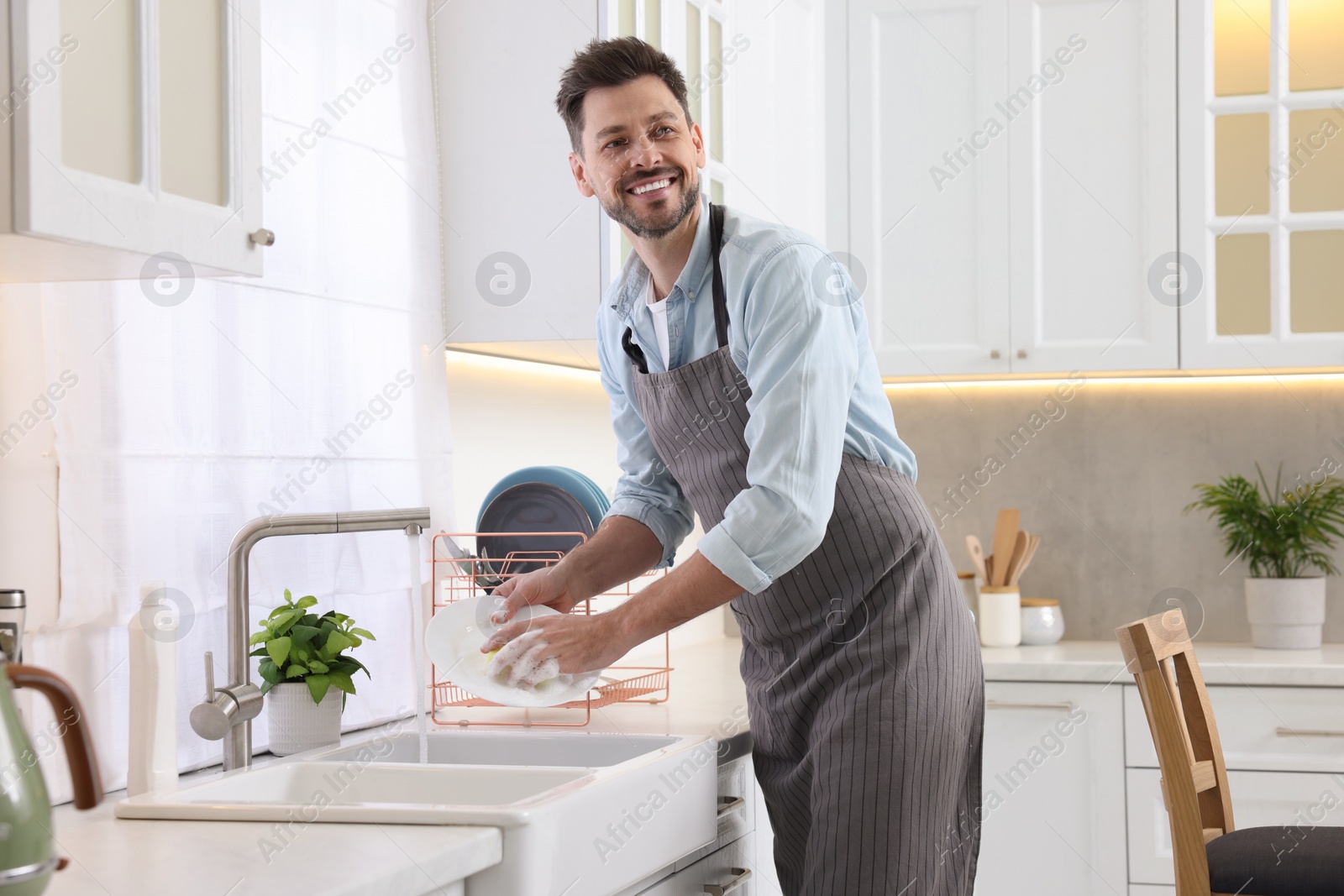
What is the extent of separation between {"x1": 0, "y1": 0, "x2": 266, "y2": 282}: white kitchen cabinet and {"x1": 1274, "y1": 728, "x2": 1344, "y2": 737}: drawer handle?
6.49ft

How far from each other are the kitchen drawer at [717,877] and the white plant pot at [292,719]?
1.44 feet

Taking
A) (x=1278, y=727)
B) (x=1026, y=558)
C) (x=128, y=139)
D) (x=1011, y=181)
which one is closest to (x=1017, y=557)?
(x=1026, y=558)

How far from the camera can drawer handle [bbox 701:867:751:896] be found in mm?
1484

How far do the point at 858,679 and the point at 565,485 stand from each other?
62 centimetres

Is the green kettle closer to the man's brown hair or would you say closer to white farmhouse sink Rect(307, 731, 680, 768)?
white farmhouse sink Rect(307, 731, 680, 768)

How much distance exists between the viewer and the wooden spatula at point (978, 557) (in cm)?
270

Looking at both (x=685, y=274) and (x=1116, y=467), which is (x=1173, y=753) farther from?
(x=1116, y=467)

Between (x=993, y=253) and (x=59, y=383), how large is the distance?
1.87 meters

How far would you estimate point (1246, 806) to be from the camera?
7.56ft

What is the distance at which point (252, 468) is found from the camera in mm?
1583

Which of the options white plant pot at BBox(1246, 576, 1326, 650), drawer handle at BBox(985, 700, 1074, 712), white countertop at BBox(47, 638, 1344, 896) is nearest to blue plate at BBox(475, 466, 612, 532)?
white countertop at BBox(47, 638, 1344, 896)

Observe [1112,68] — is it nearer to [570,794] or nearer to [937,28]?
[937,28]

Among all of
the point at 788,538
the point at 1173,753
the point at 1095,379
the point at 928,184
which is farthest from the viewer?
the point at 1095,379

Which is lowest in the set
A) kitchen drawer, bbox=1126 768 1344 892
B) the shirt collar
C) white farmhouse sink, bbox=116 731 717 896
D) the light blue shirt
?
kitchen drawer, bbox=1126 768 1344 892
